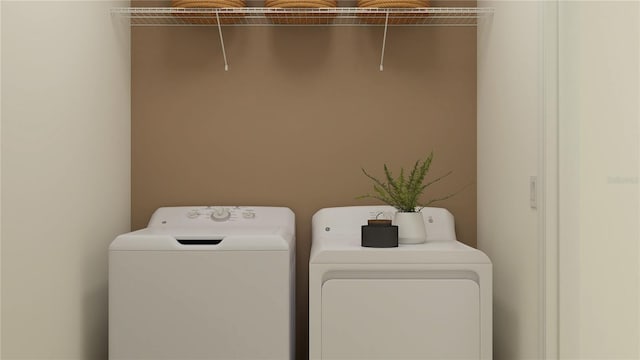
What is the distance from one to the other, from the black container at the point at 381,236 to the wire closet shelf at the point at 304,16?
2.96ft

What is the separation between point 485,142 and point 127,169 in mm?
1525

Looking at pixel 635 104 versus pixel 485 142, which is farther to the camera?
pixel 485 142

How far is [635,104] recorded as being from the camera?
5.81 ft

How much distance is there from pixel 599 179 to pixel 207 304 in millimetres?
1301

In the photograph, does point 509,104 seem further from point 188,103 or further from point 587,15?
point 188,103

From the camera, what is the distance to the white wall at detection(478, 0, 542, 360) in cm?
227

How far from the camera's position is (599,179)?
1953 mm

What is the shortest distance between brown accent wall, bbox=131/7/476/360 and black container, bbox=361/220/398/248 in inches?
22.7

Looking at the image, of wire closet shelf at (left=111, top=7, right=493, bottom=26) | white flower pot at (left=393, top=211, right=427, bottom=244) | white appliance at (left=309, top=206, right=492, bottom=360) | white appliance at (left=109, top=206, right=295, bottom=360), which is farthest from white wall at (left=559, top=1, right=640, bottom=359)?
white appliance at (left=109, top=206, right=295, bottom=360)

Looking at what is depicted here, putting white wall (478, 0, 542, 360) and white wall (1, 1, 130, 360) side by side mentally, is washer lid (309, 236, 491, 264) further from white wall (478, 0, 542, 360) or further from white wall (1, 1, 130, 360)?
white wall (1, 1, 130, 360)

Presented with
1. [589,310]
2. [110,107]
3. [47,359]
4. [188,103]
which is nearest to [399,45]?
[188,103]

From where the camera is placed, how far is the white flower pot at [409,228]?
8.26ft

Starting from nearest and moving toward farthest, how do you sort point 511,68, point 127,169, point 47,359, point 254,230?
point 47,359, point 511,68, point 254,230, point 127,169

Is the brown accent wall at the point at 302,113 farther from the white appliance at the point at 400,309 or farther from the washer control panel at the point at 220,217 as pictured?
the white appliance at the point at 400,309
